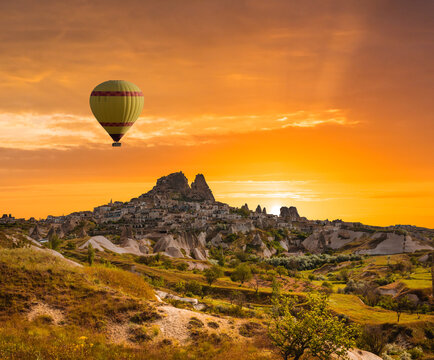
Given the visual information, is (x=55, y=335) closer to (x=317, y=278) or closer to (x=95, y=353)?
(x=95, y=353)

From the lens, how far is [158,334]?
28.7 meters

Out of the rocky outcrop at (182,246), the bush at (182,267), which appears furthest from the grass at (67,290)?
the rocky outcrop at (182,246)

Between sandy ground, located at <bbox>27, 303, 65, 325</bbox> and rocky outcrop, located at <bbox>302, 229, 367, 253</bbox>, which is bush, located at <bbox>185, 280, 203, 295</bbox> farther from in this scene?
rocky outcrop, located at <bbox>302, 229, 367, 253</bbox>

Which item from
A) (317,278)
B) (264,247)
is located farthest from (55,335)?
(264,247)

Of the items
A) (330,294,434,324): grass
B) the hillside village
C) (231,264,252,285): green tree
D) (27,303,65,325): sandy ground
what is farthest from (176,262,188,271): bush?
(27,303,65,325): sandy ground

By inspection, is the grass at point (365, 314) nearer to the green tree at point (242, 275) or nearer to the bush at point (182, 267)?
the green tree at point (242, 275)

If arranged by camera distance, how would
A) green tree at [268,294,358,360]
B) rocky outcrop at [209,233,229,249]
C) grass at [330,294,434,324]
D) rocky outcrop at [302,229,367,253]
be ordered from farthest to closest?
rocky outcrop at [302,229,367,253] → rocky outcrop at [209,233,229,249] → grass at [330,294,434,324] → green tree at [268,294,358,360]

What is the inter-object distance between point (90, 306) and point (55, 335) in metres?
4.91

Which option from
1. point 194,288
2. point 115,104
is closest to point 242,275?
point 194,288

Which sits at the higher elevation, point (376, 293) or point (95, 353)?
point (95, 353)

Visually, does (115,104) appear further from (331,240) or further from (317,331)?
(331,240)

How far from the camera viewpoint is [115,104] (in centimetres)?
4669

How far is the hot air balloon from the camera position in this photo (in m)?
46.7

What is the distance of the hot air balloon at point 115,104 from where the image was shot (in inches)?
1839
